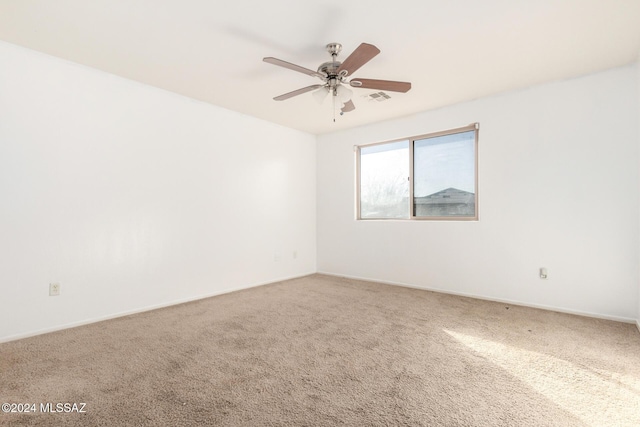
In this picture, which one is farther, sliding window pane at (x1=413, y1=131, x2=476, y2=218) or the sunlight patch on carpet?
sliding window pane at (x1=413, y1=131, x2=476, y2=218)

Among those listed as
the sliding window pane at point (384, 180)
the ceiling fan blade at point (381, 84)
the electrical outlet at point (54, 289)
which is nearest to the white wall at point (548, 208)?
the sliding window pane at point (384, 180)

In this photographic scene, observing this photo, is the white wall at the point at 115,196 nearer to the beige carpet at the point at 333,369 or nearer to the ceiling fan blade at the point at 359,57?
the beige carpet at the point at 333,369

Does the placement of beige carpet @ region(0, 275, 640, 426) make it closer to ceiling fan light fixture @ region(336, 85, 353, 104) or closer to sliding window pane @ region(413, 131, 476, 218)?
sliding window pane @ region(413, 131, 476, 218)

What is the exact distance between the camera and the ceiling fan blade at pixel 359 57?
1936 mm

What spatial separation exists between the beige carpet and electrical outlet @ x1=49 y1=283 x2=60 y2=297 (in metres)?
0.37

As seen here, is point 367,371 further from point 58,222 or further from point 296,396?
point 58,222

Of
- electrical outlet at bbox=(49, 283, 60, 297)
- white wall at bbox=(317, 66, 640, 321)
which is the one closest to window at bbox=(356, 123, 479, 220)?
white wall at bbox=(317, 66, 640, 321)

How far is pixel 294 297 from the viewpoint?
3.67m

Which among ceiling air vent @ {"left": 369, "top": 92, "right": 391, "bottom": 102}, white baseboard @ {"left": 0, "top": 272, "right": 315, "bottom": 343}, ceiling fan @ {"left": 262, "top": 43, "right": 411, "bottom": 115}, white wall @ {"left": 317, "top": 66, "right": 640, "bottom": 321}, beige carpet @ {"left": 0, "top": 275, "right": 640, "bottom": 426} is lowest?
beige carpet @ {"left": 0, "top": 275, "right": 640, "bottom": 426}

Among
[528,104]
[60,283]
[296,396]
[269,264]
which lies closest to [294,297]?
[269,264]

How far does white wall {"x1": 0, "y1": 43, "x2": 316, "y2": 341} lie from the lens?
8.05 feet

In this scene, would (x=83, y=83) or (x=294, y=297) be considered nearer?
(x=83, y=83)

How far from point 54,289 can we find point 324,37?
3.11 metres

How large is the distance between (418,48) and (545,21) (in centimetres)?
87
